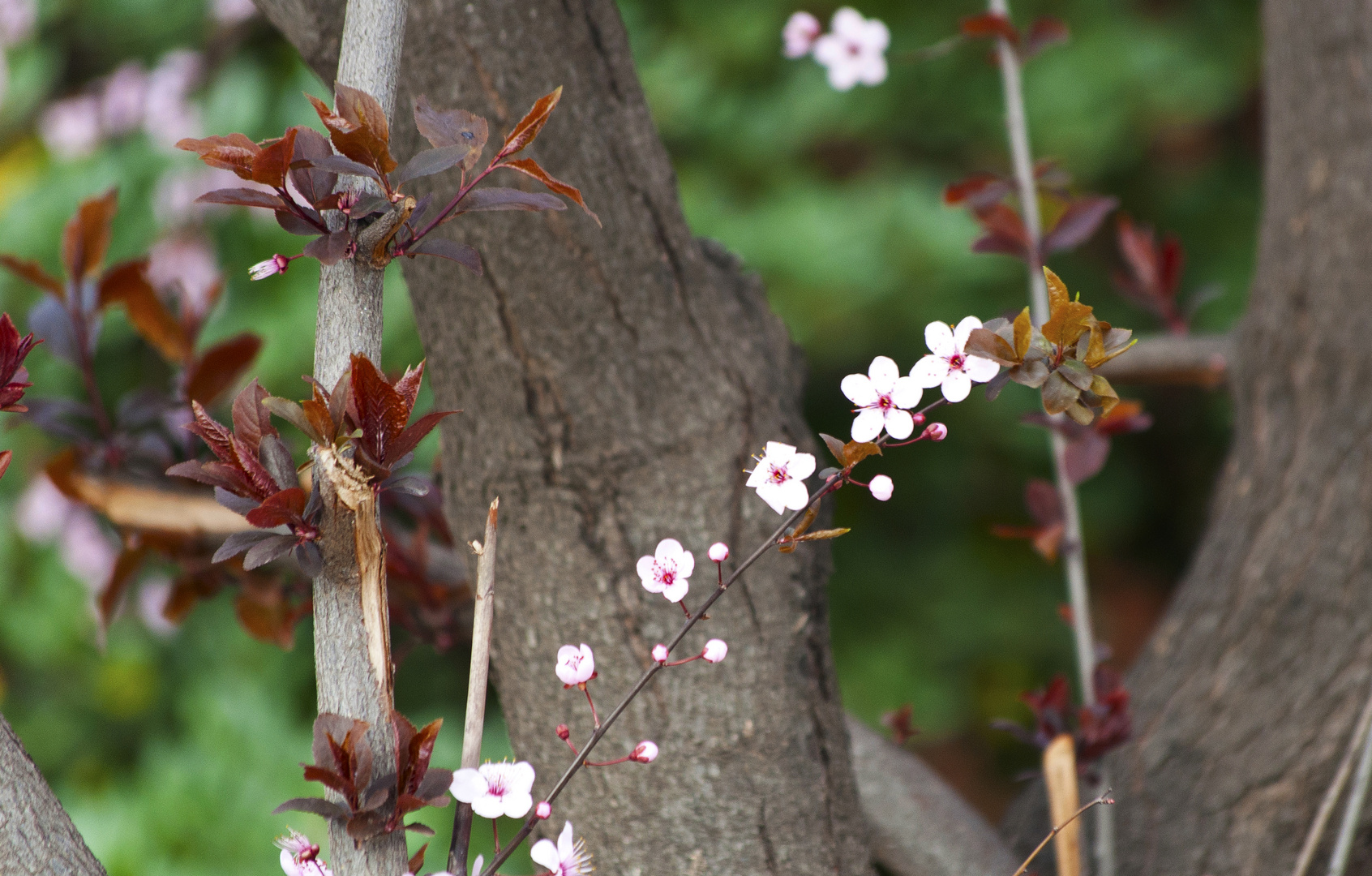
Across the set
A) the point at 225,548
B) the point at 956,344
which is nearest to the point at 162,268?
the point at 225,548

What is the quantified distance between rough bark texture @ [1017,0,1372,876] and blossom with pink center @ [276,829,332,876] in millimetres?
623

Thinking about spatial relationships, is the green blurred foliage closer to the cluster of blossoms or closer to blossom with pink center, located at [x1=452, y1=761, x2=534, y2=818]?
the cluster of blossoms

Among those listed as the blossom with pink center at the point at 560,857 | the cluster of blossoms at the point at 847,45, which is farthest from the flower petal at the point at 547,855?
the cluster of blossoms at the point at 847,45

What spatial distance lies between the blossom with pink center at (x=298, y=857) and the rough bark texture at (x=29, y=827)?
3.6 inches

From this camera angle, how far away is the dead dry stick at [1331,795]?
700mm

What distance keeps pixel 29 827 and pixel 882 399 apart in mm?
382

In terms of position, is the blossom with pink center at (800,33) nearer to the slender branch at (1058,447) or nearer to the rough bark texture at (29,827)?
the slender branch at (1058,447)

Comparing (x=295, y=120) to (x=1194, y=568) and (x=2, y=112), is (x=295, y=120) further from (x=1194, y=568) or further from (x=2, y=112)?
(x=1194, y=568)

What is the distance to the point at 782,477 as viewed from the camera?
437 mm

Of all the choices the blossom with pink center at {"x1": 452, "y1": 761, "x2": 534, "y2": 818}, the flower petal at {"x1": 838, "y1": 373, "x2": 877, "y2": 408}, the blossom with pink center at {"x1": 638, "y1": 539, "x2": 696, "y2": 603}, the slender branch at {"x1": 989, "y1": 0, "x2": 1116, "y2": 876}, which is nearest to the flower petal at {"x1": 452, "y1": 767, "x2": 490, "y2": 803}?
the blossom with pink center at {"x1": 452, "y1": 761, "x2": 534, "y2": 818}

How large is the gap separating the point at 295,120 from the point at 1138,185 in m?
1.52

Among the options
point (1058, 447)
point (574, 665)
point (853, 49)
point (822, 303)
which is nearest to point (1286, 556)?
point (1058, 447)

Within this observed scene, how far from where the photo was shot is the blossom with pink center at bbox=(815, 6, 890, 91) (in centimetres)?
88

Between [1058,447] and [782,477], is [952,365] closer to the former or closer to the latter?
[782,477]
